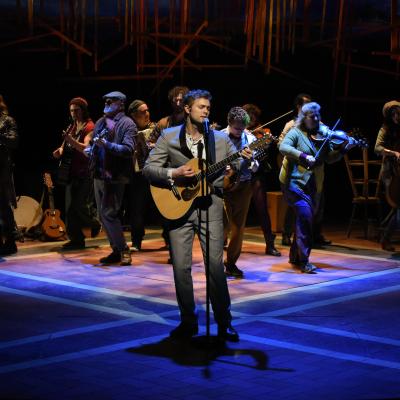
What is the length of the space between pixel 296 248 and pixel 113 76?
182 inches

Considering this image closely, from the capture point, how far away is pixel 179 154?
6488mm

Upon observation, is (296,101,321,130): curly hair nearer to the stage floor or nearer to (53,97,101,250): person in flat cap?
the stage floor

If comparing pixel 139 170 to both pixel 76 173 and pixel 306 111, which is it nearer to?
pixel 76 173

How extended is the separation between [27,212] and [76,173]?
1390 millimetres

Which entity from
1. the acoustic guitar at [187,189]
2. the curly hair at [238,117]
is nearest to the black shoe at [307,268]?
the curly hair at [238,117]

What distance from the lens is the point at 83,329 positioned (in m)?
6.80

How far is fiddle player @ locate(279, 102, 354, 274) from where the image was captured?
356 inches

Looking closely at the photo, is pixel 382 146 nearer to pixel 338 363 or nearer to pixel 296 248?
pixel 296 248

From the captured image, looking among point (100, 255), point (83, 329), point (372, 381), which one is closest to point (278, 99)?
point (100, 255)

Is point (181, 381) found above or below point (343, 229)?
above

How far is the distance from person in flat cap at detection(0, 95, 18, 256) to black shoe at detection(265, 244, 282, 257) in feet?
9.47

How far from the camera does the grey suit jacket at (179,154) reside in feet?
21.1

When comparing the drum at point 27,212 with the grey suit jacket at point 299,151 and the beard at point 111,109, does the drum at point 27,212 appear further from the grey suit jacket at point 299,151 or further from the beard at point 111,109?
the grey suit jacket at point 299,151

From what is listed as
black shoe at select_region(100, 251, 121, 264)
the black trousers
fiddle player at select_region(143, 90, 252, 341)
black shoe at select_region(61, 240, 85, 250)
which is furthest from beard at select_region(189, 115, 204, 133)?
black shoe at select_region(61, 240, 85, 250)
